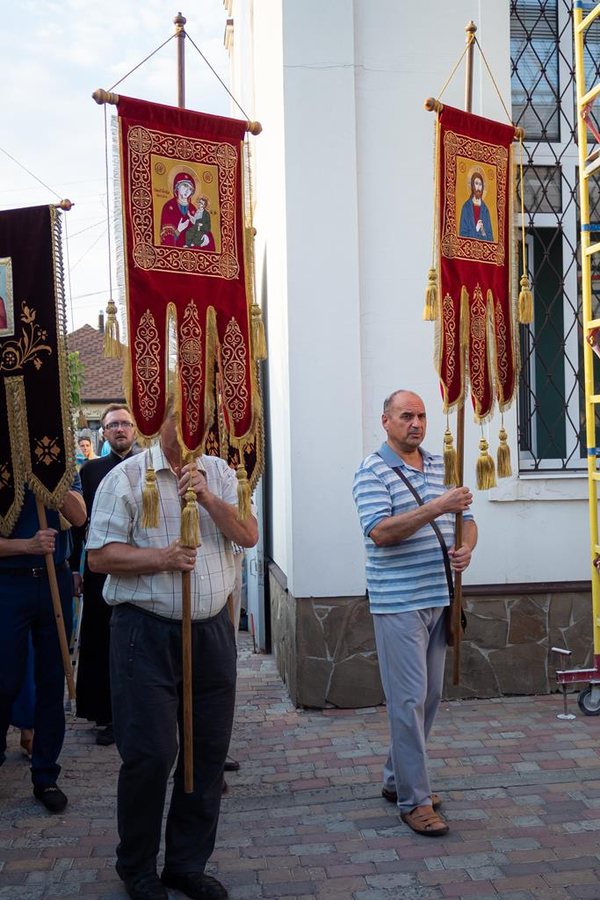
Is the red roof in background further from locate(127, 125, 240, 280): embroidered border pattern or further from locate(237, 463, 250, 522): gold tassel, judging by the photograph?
locate(237, 463, 250, 522): gold tassel

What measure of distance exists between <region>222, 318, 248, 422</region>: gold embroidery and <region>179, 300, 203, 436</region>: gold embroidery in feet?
0.48

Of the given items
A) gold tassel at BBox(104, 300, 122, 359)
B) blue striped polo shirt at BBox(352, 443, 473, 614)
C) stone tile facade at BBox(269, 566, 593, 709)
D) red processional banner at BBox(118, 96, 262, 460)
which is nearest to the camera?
gold tassel at BBox(104, 300, 122, 359)

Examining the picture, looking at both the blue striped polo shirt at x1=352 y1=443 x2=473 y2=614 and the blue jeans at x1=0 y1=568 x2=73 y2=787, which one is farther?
the blue jeans at x1=0 y1=568 x2=73 y2=787

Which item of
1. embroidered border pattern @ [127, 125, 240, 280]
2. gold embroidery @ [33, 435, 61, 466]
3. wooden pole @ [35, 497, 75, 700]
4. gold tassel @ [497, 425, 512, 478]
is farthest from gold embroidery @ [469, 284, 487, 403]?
wooden pole @ [35, 497, 75, 700]

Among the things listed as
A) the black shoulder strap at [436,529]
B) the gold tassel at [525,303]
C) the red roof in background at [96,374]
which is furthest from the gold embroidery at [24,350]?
the red roof in background at [96,374]

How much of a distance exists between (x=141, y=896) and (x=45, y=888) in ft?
1.56

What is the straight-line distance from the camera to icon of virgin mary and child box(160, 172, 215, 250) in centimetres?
407

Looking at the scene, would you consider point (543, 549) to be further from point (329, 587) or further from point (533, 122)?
point (533, 122)

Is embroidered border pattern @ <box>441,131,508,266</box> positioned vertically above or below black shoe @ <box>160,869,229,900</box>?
above

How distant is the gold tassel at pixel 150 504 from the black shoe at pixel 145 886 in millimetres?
1362

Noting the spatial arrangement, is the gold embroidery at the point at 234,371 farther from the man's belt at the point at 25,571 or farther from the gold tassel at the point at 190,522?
the man's belt at the point at 25,571

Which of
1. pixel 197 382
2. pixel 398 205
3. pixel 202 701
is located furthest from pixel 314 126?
pixel 202 701

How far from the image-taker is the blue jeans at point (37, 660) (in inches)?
A: 182

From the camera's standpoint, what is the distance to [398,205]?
20.2 feet
